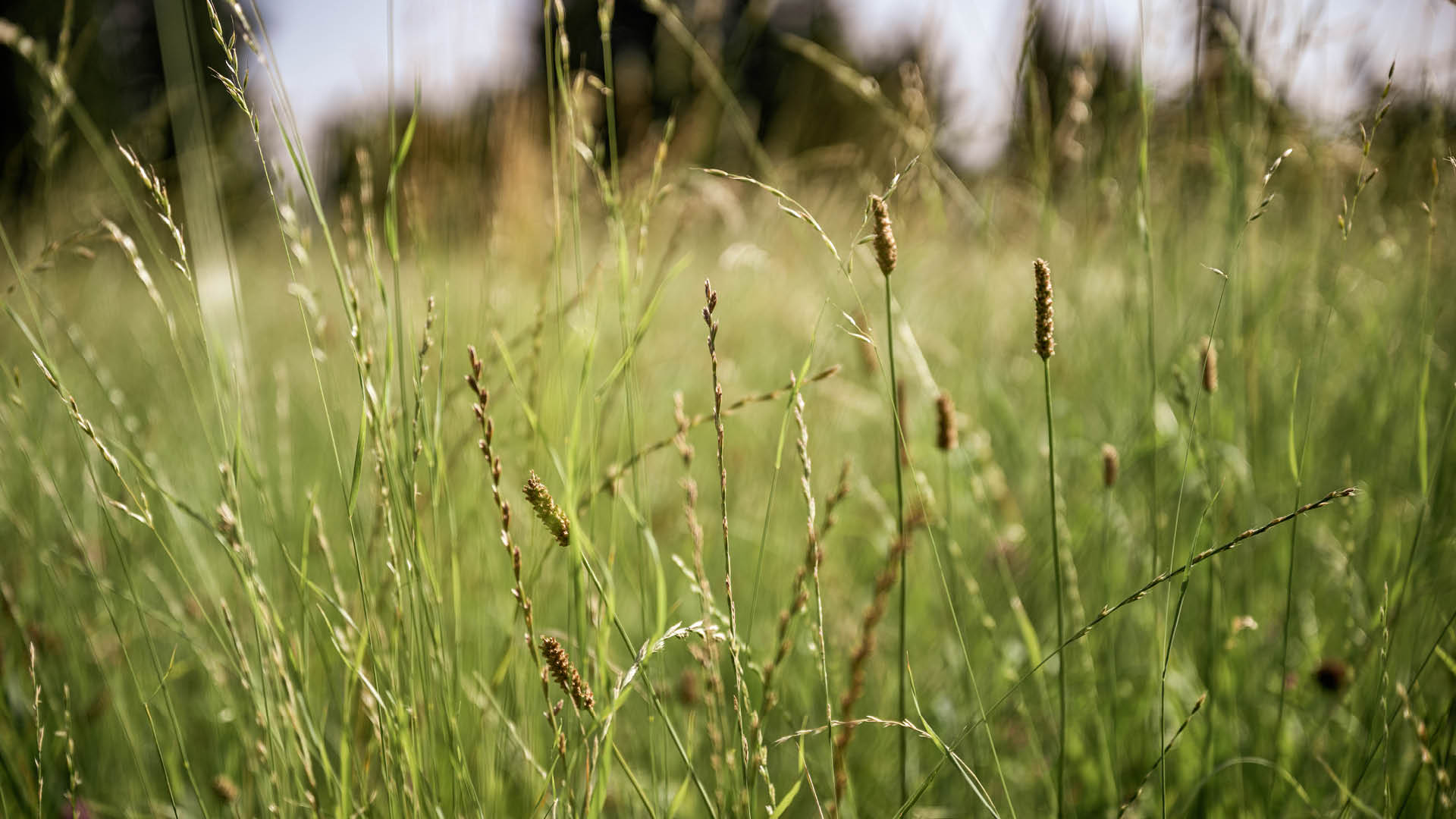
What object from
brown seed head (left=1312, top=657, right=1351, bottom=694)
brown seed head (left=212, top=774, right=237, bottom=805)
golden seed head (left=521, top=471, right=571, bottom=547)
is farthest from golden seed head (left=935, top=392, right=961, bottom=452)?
brown seed head (left=212, top=774, right=237, bottom=805)

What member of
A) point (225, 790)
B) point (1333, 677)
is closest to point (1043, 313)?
point (1333, 677)

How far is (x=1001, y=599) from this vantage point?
1321mm

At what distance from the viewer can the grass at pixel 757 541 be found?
2.19 feet

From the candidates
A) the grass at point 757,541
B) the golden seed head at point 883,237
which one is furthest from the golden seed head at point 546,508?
the golden seed head at point 883,237

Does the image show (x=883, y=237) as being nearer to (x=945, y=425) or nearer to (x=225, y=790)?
(x=945, y=425)

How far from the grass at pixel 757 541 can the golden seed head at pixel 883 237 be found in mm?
37

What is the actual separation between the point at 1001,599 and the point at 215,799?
1254 millimetres

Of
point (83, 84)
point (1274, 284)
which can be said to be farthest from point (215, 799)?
point (83, 84)

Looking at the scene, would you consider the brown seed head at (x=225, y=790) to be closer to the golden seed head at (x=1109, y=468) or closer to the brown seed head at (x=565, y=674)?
the brown seed head at (x=565, y=674)

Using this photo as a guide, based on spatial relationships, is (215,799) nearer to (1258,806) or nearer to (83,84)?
(1258,806)

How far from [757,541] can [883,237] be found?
44.2 inches

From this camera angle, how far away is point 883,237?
582 mm

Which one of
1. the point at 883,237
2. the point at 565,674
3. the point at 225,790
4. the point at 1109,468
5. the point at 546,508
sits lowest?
the point at 225,790

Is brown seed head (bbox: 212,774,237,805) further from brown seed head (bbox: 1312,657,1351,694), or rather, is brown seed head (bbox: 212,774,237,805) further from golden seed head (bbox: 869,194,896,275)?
brown seed head (bbox: 1312,657,1351,694)
